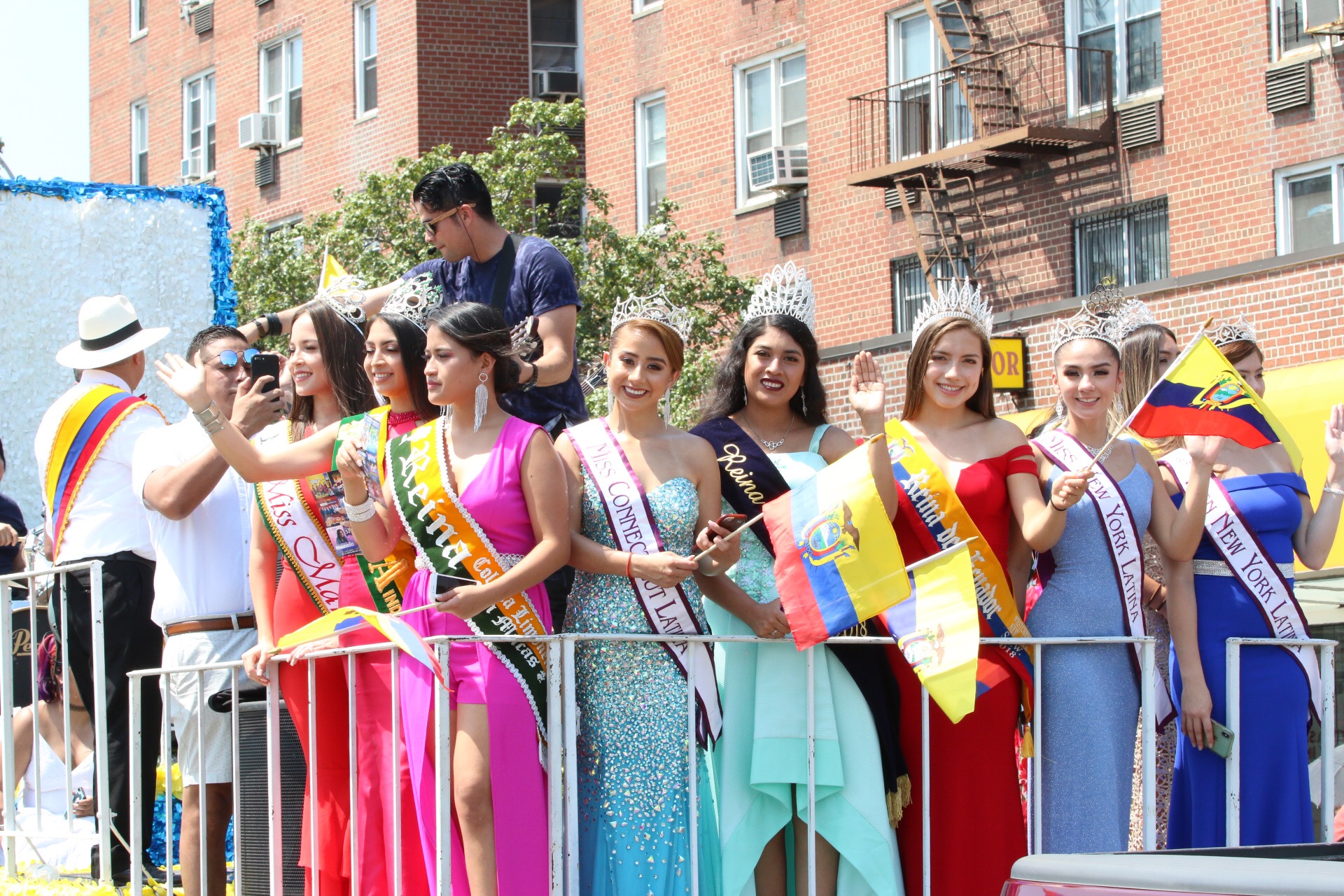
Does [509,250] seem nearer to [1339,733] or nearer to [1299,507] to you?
[1299,507]

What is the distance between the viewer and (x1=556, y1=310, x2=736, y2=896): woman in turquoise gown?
13.7 feet

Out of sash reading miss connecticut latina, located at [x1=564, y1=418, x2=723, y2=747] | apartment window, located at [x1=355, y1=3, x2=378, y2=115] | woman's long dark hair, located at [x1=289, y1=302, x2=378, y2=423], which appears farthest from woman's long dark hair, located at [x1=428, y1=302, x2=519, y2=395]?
apartment window, located at [x1=355, y1=3, x2=378, y2=115]

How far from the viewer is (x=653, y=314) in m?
4.73

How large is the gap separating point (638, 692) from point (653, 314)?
1.12 m

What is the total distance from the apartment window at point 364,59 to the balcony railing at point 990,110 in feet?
28.4

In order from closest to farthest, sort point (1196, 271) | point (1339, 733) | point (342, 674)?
point (342, 674) → point (1339, 733) → point (1196, 271)

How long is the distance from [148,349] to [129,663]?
11.9 ft

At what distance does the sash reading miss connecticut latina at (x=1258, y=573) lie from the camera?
5051 millimetres

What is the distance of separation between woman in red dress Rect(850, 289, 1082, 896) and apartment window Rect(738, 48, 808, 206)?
46.8 ft

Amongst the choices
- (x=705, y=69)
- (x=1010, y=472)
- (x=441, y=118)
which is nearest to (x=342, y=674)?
(x=1010, y=472)

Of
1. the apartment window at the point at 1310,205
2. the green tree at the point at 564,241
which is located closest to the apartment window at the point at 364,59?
the green tree at the point at 564,241

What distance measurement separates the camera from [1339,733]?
291 inches

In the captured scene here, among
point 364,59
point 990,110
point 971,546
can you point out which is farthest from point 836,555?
point 364,59

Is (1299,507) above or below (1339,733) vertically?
above
